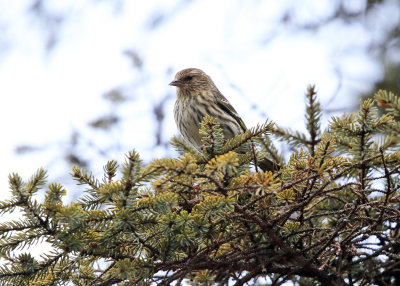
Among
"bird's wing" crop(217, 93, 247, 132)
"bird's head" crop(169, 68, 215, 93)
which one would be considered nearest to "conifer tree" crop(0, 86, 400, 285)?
"bird's wing" crop(217, 93, 247, 132)

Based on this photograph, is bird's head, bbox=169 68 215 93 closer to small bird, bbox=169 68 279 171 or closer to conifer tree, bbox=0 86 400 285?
small bird, bbox=169 68 279 171

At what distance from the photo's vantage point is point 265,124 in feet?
8.59

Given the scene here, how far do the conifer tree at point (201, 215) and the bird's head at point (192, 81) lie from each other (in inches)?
95.7

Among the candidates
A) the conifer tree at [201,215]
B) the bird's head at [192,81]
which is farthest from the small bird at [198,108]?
the conifer tree at [201,215]

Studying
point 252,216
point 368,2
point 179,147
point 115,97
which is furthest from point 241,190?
point 115,97

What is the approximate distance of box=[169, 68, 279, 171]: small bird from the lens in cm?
454

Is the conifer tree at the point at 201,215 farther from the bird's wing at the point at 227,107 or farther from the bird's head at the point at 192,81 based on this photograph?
the bird's head at the point at 192,81

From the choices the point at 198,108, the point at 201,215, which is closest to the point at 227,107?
the point at 198,108

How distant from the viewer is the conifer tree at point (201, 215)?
2.18m

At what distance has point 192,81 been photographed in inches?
212

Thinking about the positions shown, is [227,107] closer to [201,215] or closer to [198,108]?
[198,108]

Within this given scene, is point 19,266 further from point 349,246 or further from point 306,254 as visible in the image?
point 349,246

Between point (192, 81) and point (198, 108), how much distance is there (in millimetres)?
639

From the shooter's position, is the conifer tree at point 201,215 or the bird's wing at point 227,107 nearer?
the conifer tree at point 201,215
